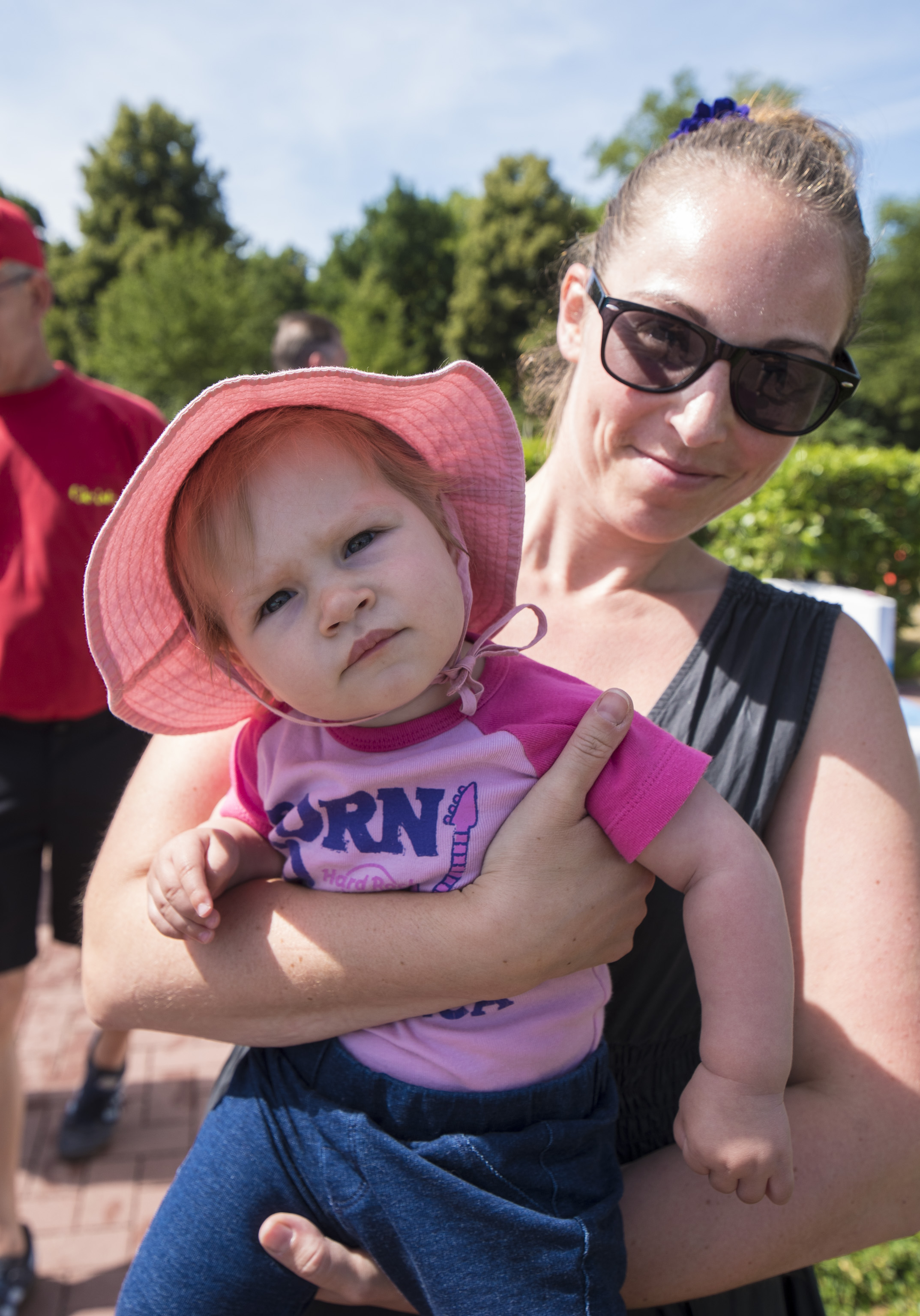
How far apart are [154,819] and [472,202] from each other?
3904cm

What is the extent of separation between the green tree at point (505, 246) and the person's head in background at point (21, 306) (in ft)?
97.8

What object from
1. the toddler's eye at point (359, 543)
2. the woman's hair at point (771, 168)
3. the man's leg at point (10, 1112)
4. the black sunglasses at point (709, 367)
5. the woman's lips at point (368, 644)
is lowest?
the man's leg at point (10, 1112)

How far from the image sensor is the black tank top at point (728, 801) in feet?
4.99

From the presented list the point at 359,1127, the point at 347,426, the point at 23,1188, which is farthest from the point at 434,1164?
the point at 23,1188

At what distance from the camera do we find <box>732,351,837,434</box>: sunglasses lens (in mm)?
1560

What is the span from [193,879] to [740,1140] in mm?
827

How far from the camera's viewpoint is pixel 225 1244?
1332 millimetres

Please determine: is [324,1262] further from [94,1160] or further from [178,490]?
[94,1160]

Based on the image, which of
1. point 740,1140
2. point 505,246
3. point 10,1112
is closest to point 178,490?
point 740,1140

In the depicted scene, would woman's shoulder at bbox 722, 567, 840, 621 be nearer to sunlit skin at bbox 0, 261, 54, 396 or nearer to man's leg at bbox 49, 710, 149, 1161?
man's leg at bbox 49, 710, 149, 1161

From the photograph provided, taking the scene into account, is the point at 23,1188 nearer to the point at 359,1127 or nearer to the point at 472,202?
the point at 359,1127

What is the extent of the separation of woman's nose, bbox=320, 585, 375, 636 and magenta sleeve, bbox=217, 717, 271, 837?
35 cm

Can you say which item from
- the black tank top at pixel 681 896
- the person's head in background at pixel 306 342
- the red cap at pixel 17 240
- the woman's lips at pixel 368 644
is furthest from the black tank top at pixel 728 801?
the person's head in background at pixel 306 342

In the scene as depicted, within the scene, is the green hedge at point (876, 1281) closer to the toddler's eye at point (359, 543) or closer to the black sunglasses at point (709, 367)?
the black sunglasses at point (709, 367)
